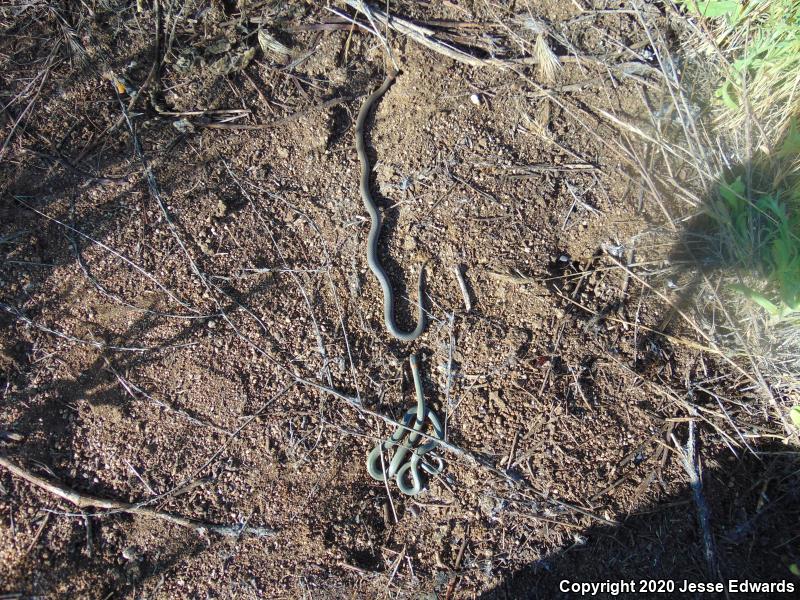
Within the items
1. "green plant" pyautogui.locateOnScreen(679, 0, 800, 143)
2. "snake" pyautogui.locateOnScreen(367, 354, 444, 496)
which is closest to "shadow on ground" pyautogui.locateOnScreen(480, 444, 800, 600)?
"snake" pyautogui.locateOnScreen(367, 354, 444, 496)

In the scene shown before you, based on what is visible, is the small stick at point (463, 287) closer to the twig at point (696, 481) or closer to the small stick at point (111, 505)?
the twig at point (696, 481)

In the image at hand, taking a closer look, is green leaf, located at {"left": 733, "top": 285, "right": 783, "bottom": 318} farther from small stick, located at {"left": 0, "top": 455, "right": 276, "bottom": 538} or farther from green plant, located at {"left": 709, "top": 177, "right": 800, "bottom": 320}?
small stick, located at {"left": 0, "top": 455, "right": 276, "bottom": 538}

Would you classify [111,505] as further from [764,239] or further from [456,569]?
[764,239]

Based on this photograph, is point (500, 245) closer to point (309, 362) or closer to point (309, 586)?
point (309, 362)

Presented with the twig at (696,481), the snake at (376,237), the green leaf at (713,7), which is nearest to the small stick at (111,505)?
the snake at (376,237)

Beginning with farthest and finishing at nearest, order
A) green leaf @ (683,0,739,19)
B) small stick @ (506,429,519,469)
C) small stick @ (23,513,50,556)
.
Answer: small stick @ (506,429,519,469) → green leaf @ (683,0,739,19) → small stick @ (23,513,50,556)

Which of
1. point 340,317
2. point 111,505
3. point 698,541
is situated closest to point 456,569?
point 698,541

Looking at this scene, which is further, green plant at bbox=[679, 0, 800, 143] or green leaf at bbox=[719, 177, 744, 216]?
green leaf at bbox=[719, 177, 744, 216]
